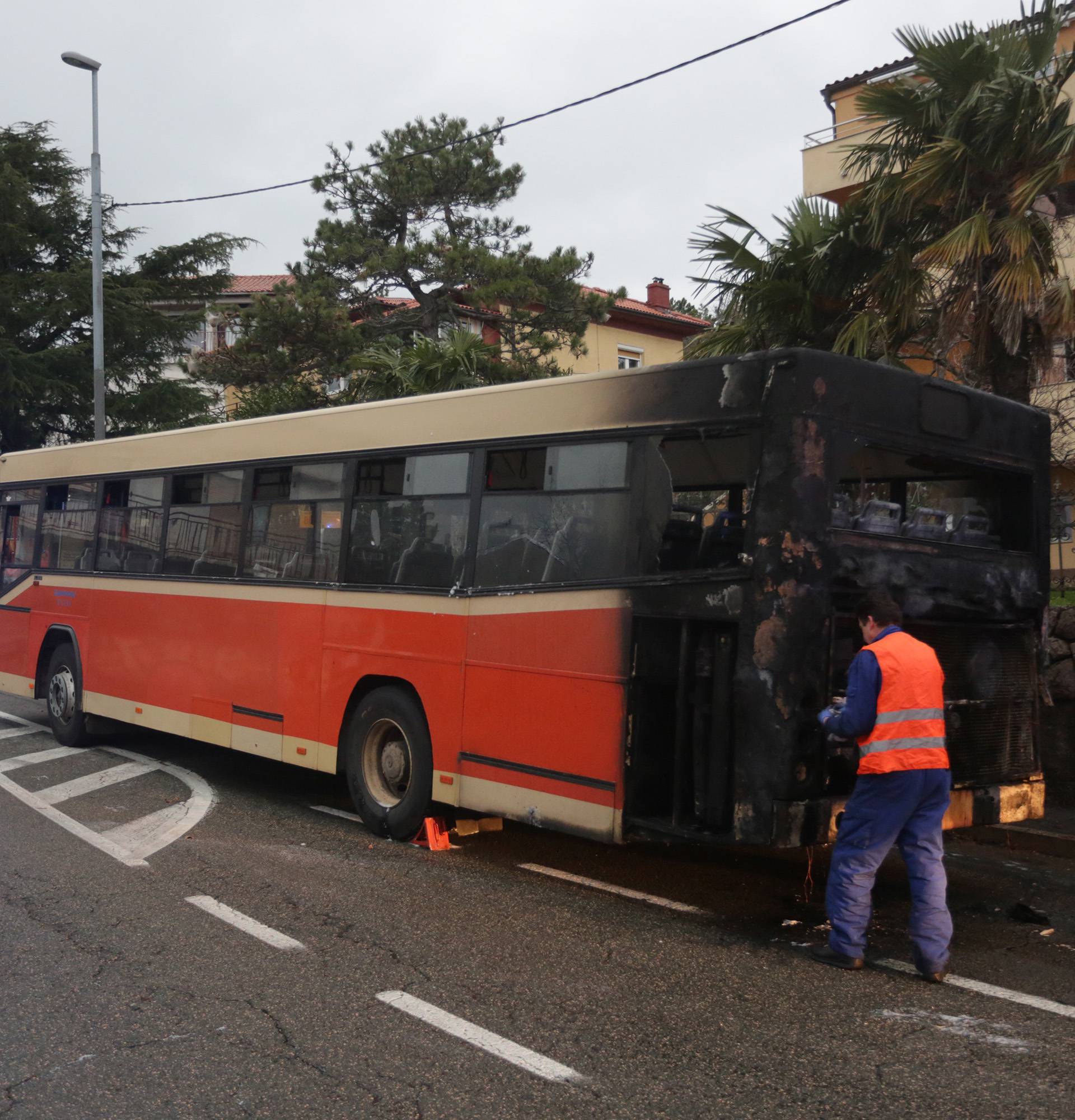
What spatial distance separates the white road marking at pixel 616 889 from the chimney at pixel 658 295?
1385 inches

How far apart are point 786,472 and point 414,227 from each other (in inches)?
876

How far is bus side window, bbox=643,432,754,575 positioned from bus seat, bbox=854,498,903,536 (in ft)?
2.03

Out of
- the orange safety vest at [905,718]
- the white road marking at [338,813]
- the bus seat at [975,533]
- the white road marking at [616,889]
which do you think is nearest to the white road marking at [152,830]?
the white road marking at [338,813]

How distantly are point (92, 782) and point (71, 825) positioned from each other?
1.76m

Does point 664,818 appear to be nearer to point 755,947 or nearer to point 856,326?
point 755,947

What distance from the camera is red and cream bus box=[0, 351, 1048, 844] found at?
5.68 m

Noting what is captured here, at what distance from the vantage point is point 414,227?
86.5 feet

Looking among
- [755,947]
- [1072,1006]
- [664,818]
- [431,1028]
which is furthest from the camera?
[664,818]

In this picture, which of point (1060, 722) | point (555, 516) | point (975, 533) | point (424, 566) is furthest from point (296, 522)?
point (1060, 722)

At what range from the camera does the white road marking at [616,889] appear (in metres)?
6.35

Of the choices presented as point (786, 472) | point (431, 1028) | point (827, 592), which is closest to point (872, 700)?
point (827, 592)

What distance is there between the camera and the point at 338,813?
8.93 metres

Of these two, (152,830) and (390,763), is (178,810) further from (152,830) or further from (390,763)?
(390,763)

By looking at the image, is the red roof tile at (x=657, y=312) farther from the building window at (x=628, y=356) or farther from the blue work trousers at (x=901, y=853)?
the blue work trousers at (x=901, y=853)
